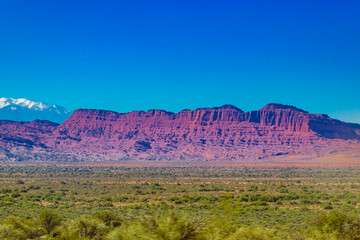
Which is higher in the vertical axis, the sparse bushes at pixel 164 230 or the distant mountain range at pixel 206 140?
the distant mountain range at pixel 206 140

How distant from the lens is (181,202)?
3756 cm

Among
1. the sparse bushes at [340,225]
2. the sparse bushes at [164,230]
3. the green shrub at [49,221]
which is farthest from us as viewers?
the green shrub at [49,221]

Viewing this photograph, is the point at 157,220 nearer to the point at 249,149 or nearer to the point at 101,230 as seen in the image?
the point at 101,230

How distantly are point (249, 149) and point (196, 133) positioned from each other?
3151 centimetres

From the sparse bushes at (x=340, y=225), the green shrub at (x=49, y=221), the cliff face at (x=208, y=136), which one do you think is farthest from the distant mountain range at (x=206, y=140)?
the green shrub at (x=49, y=221)

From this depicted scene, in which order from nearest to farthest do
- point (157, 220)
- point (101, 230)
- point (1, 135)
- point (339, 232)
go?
point (157, 220)
point (339, 232)
point (101, 230)
point (1, 135)

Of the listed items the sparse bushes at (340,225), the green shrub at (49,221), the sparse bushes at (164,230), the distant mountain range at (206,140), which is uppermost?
the distant mountain range at (206,140)

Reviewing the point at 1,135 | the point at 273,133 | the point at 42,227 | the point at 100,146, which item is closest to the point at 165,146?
the point at 100,146

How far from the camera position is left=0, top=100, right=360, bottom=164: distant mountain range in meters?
155

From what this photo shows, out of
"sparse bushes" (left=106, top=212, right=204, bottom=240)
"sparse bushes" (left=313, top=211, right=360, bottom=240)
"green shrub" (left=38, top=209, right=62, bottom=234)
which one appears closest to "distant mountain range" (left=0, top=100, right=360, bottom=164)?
"sparse bushes" (left=313, top=211, right=360, bottom=240)

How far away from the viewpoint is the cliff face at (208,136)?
543ft

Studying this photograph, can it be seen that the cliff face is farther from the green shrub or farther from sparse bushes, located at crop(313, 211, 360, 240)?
sparse bushes, located at crop(313, 211, 360, 240)

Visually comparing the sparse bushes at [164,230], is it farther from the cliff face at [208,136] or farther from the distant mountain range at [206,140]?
the cliff face at [208,136]

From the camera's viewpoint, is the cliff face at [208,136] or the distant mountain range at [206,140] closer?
the distant mountain range at [206,140]
